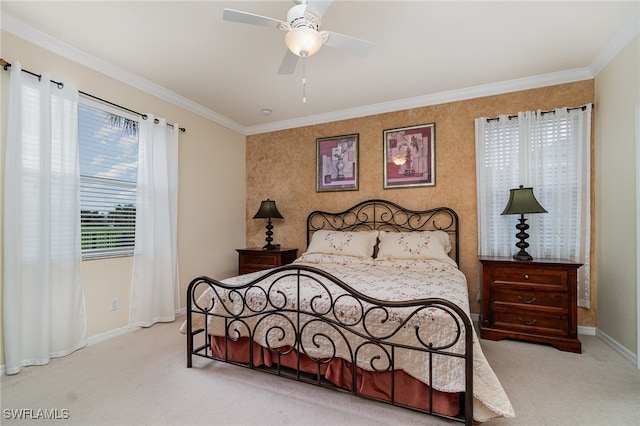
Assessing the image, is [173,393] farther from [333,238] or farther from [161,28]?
[161,28]

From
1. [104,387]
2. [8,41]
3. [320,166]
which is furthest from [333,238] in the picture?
[8,41]

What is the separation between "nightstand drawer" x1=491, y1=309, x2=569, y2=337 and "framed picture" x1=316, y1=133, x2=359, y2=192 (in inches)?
87.1

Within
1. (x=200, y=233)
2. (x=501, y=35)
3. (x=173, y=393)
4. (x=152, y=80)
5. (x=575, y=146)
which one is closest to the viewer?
(x=173, y=393)

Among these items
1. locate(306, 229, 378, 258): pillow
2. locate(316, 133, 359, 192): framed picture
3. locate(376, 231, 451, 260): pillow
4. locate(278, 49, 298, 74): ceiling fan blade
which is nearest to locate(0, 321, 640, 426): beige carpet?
locate(376, 231, 451, 260): pillow

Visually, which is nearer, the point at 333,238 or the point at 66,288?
the point at 66,288

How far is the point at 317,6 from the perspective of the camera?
71.0 inches

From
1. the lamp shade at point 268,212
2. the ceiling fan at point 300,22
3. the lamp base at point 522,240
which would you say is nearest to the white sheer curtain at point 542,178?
the lamp base at point 522,240

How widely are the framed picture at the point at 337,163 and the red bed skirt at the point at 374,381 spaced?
2525 mm

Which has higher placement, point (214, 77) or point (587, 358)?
point (214, 77)

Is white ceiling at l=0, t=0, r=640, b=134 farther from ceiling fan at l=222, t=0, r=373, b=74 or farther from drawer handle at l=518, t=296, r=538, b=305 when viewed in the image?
drawer handle at l=518, t=296, r=538, b=305

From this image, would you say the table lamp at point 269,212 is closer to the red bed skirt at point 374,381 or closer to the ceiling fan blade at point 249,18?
the red bed skirt at point 374,381

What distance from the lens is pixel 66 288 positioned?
262 centimetres

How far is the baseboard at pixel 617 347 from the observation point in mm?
2445

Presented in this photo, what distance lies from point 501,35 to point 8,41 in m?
3.90
